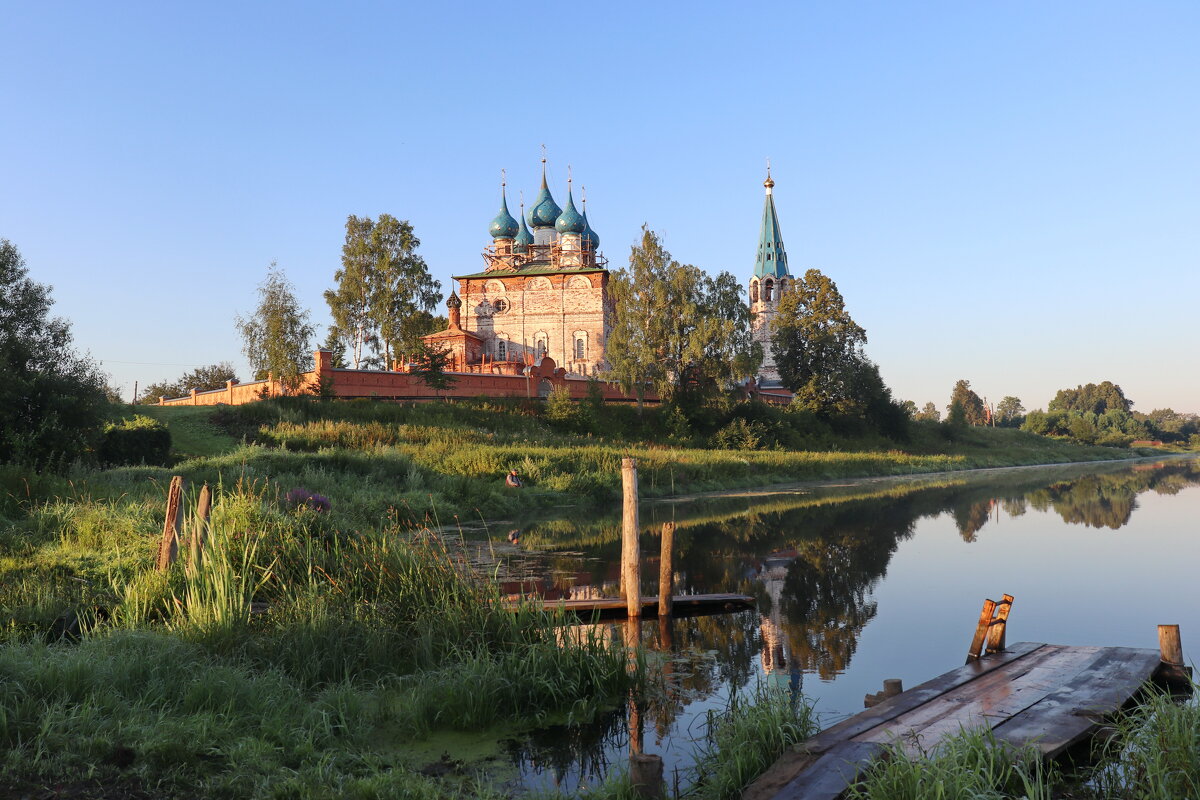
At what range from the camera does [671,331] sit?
3797 cm

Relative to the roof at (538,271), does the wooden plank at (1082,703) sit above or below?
below

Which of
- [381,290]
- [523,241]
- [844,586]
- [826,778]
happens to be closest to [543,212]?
[523,241]

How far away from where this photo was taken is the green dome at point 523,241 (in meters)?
53.0

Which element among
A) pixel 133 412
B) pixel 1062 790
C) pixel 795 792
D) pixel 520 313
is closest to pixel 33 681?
pixel 795 792

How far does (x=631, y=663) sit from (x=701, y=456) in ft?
73.3

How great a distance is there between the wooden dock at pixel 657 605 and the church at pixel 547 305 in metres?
35.4

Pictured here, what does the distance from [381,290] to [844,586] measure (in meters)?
30.0

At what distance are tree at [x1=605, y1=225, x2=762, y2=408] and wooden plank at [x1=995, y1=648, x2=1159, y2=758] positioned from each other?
3079cm

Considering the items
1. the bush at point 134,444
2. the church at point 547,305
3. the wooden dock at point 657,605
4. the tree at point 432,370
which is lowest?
the wooden dock at point 657,605

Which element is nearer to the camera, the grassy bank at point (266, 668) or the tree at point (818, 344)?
the grassy bank at point (266, 668)

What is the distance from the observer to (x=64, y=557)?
901cm

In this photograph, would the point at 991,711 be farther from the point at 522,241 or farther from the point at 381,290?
the point at 522,241

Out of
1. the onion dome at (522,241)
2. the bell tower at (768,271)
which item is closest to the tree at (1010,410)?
the bell tower at (768,271)

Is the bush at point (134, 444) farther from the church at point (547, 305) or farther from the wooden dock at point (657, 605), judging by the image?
the church at point (547, 305)
